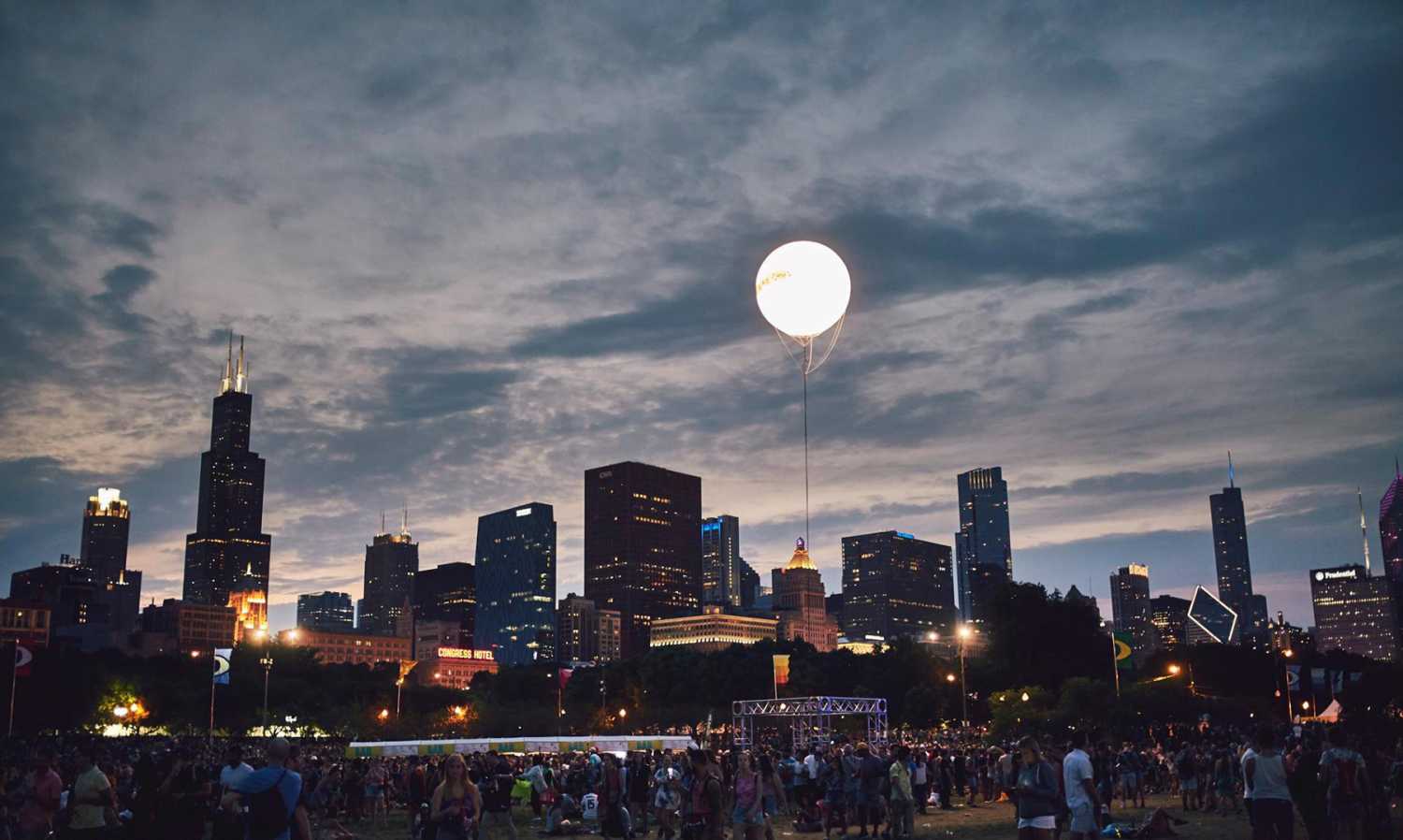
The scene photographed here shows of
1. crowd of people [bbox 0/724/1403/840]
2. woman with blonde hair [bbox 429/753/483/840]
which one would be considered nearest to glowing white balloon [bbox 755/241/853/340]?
crowd of people [bbox 0/724/1403/840]

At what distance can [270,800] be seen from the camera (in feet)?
34.6

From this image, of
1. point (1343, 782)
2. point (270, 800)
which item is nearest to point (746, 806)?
point (270, 800)

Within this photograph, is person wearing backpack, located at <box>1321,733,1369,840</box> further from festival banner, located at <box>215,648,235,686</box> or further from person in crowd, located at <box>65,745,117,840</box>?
festival banner, located at <box>215,648,235,686</box>

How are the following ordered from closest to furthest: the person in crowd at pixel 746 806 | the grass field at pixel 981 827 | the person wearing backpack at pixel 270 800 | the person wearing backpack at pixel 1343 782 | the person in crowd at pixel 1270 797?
the person wearing backpack at pixel 270 800 → the person in crowd at pixel 1270 797 → the person wearing backpack at pixel 1343 782 → the person in crowd at pixel 746 806 → the grass field at pixel 981 827

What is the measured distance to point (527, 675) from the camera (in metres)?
143

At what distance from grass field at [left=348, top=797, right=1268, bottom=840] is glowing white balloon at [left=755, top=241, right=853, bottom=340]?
10789 mm

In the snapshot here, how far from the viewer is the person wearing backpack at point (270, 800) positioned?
1052 centimetres

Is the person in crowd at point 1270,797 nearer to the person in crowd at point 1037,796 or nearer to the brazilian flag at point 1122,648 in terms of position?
the person in crowd at point 1037,796

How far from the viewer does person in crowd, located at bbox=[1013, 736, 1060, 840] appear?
43.3 feet

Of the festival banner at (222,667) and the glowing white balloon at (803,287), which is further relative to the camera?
the festival banner at (222,667)

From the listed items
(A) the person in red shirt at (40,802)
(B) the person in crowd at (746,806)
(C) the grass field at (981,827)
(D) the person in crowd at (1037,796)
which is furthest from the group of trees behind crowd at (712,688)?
(A) the person in red shirt at (40,802)

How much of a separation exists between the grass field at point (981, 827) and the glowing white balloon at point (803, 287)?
10789 millimetres

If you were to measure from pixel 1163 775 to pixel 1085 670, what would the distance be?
2199 inches

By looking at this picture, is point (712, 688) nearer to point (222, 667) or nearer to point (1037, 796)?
point (222, 667)
